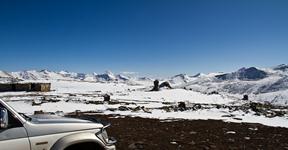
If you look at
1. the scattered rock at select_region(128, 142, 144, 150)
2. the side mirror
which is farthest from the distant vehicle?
the scattered rock at select_region(128, 142, 144, 150)

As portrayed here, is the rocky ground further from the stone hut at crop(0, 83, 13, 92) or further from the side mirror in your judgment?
the stone hut at crop(0, 83, 13, 92)

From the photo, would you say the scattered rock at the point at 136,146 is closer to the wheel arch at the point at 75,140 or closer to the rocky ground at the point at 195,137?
the rocky ground at the point at 195,137

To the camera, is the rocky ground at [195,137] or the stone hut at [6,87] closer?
the rocky ground at [195,137]

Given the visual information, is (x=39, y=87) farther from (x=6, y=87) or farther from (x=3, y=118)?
(x=3, y=118)

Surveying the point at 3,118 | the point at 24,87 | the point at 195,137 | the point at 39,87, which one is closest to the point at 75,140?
the point at 3,118

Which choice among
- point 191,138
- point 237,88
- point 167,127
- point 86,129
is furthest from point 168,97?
point 237,88

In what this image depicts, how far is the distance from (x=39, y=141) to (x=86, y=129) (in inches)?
38.2

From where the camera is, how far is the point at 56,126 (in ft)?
18.4

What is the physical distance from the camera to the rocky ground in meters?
11.8

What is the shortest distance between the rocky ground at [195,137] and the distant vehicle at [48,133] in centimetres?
508

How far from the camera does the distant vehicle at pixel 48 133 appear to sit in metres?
4.94

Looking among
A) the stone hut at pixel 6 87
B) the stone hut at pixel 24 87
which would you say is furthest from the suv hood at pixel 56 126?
A: the stone hut at pixel 6 87

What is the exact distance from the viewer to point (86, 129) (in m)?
5.99

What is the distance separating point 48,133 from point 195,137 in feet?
30.2
